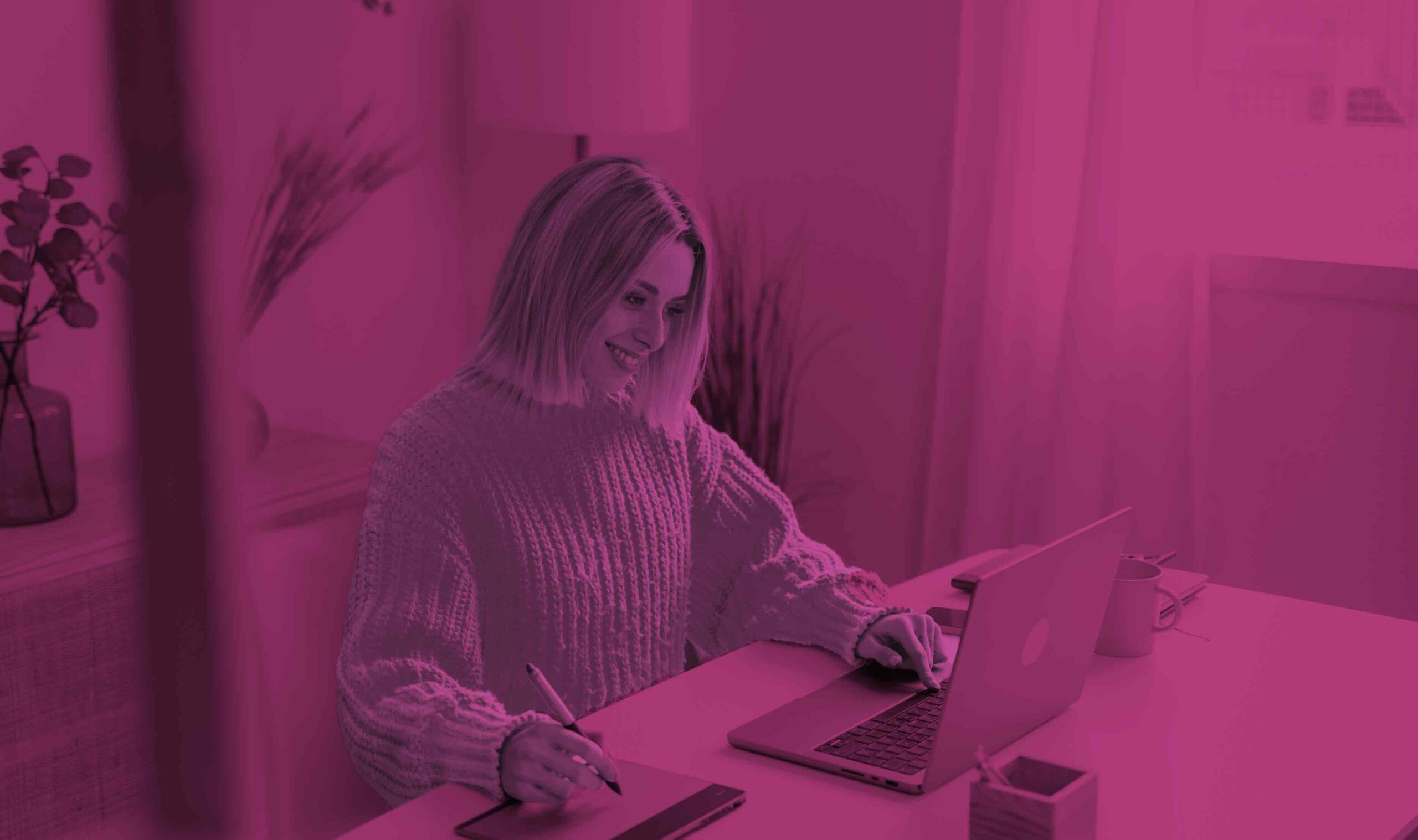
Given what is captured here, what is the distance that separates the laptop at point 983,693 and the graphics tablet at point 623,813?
0.38ft

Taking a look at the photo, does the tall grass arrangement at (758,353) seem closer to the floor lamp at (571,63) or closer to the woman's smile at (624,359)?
the floor lamp at (571,63)

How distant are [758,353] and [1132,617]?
156cm

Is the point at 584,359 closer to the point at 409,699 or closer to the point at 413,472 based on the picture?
the point at 413,472

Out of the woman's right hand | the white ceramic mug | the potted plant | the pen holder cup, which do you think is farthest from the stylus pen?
the potted plant

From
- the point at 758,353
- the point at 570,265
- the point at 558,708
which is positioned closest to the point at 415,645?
the point at 558,708

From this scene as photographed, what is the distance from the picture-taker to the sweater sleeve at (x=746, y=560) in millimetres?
1561

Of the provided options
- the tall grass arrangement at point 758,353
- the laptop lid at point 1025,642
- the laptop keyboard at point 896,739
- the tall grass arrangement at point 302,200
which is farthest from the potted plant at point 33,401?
the tall grass arrangement at point 758,353

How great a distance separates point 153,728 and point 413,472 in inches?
48.5

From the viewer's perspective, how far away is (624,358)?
1549 mm

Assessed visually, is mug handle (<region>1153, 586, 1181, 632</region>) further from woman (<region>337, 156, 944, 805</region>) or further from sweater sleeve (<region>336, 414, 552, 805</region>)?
sweater sleeve (<region>336, 414, 552, 805</region>)

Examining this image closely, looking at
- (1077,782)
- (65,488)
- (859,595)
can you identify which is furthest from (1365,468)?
(65,488)

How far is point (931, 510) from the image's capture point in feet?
9.13

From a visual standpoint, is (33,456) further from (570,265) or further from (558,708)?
(558,708)

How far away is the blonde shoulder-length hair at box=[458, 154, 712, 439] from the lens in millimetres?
1495
